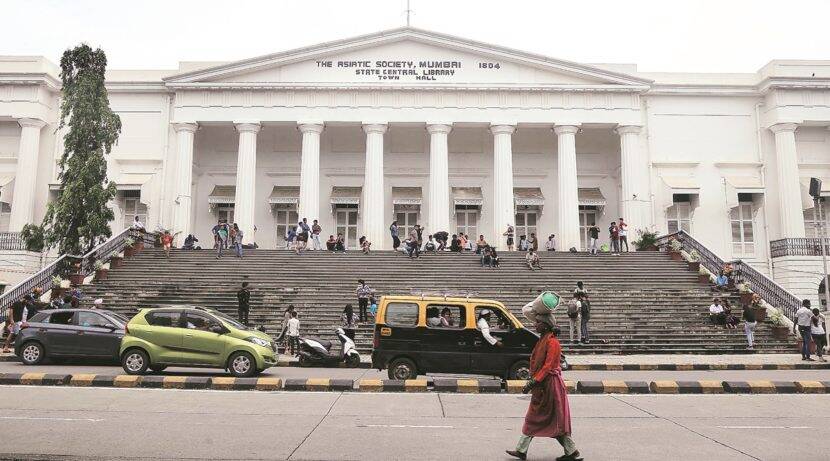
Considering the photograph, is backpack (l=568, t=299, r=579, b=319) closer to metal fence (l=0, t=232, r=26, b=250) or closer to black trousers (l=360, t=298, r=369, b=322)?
black trousers (l=360, t=298, r=369, b=322)

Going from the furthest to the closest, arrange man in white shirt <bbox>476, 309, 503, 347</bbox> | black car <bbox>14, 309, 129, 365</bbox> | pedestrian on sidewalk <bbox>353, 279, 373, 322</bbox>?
pedestrian on sidewalk <bbox>353, 279, 373, 322</bbox> → black car <bbox>14, 309, 129, 365</bbox> → man in white shirt <bbox>476, 309, 503, 347</bbox>

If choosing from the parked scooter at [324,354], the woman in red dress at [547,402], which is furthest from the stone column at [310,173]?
the woman in red dress at [547,402]

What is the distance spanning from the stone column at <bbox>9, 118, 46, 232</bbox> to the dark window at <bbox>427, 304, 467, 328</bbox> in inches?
1049

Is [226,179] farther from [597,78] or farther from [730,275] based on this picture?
[730,275]

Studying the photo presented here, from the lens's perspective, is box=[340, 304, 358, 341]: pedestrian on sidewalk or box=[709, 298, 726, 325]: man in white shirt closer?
box=[340, 304, 358, 341]: pedestrian on sidewalk

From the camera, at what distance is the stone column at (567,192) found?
31.5 m

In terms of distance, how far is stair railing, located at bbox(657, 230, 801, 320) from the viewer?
2127 cm

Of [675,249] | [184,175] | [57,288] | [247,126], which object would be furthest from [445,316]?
[184,175]

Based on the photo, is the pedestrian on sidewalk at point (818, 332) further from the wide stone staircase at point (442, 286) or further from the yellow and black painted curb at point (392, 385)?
the yellow and black painted curb at point (392, 385)

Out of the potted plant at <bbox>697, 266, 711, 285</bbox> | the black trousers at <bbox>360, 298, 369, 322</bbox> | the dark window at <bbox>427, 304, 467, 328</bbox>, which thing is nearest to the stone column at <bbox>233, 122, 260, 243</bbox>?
the black trousers at <bbox>360, 298, 369, 322</bbox>

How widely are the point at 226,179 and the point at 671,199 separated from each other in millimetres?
22927

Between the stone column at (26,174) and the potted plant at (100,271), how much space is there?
1052 cm

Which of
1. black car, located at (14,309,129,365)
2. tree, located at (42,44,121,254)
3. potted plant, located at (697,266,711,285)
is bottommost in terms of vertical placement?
black car, located at (14,309,129,365)

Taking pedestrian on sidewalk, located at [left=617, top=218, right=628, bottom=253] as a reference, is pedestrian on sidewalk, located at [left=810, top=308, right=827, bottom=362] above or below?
below
